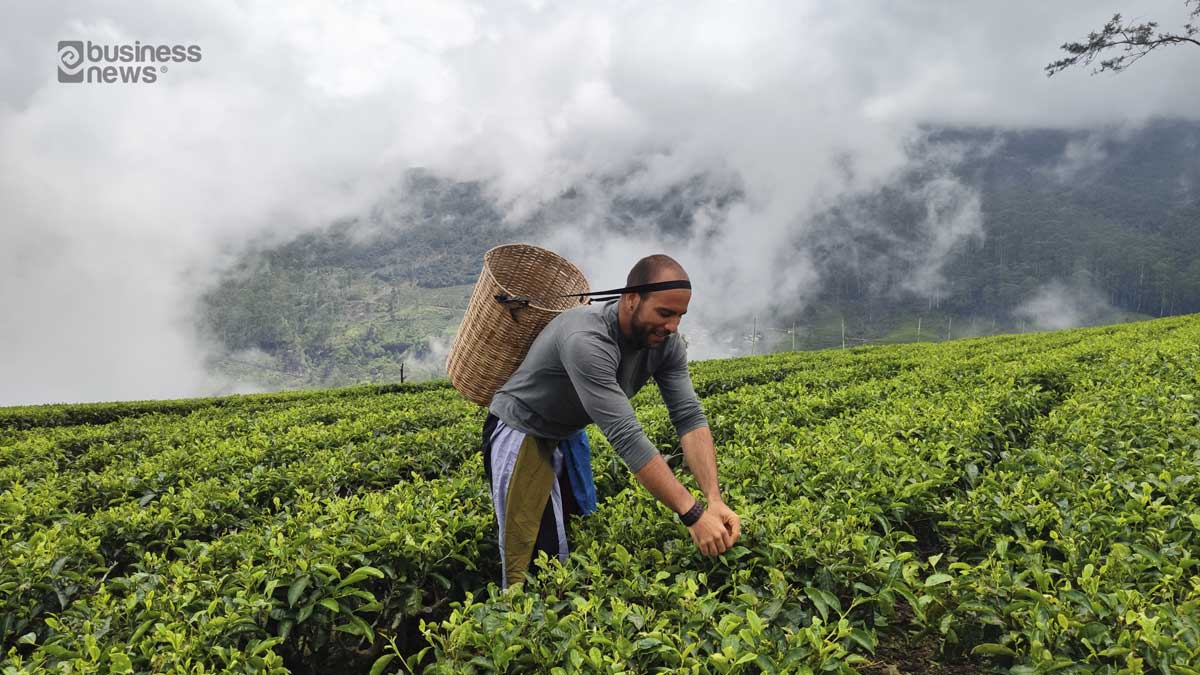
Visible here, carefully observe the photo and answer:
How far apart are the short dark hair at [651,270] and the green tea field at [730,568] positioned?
4.36 ft

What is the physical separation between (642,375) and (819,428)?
2.87 m

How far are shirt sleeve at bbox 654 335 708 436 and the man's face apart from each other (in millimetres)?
380

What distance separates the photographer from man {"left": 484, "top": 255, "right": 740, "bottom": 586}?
308 centimetres

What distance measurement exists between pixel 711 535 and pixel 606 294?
1482 mm

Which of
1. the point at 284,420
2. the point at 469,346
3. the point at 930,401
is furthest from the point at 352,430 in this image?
the point at 930,401

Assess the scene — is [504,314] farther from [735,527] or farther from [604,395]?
[735,527]

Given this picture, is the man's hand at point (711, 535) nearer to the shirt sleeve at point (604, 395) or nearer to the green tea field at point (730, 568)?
the green tea field at point (730, 568)

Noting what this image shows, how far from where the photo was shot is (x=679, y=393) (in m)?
3.75

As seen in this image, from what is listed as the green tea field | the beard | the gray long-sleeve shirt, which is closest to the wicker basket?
the gray long-sleeve shirt

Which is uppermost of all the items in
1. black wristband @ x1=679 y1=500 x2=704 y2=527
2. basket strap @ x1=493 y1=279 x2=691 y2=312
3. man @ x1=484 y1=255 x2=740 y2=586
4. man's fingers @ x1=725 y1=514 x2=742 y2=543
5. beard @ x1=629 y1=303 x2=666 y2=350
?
basket strap @ x1=493 y1=279 x2=691 y2=312

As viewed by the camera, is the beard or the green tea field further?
the beard

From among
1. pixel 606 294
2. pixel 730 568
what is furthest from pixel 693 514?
pixel 606 294

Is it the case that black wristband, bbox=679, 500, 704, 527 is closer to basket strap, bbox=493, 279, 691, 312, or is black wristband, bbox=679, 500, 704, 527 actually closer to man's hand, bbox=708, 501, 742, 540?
man's hand, bbox=708, 501, 742, 540

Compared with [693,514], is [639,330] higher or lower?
higher
